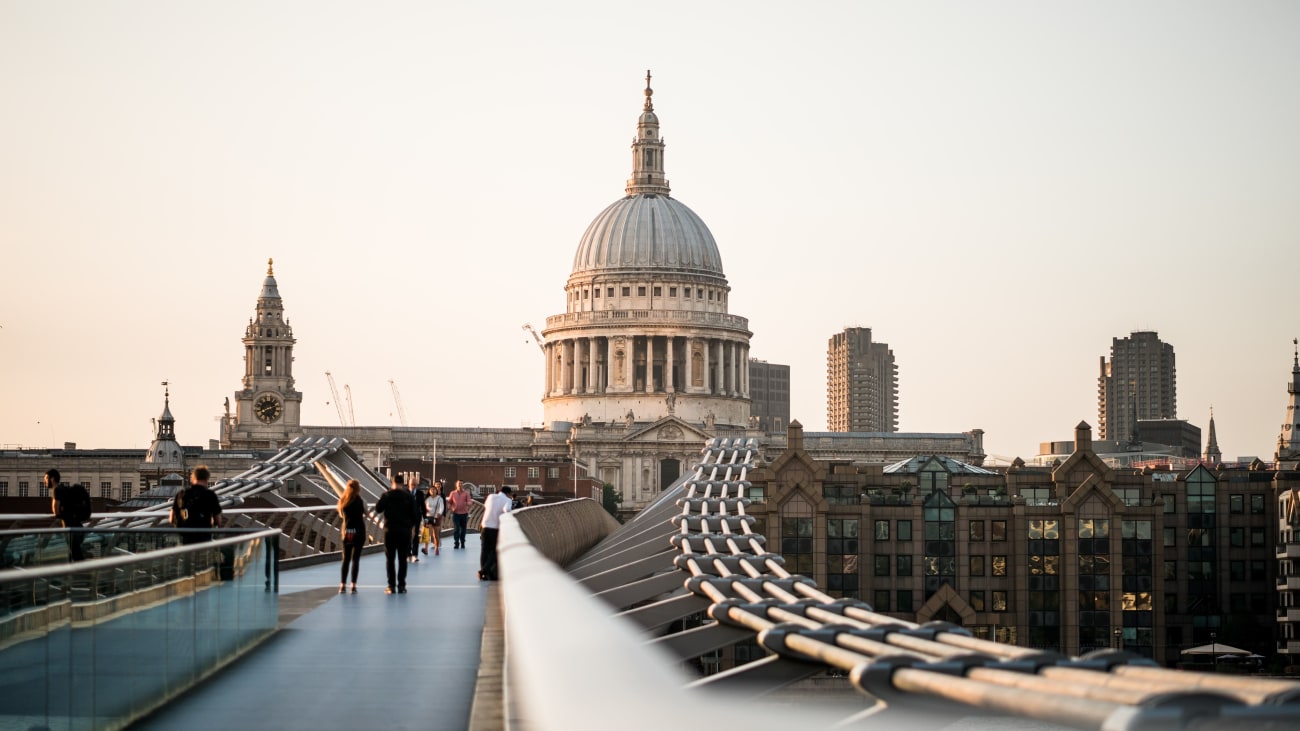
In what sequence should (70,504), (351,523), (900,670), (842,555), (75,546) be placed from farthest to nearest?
1. (842,555)
2. (351,523)
3. (70,504)
4. (75,546)
5. (900,670)

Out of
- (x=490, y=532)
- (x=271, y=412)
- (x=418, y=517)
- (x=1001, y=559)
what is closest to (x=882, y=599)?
(x=1001, y=559)

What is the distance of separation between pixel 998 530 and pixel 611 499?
8501 centimetres

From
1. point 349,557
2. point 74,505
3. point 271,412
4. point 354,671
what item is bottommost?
point 354,671

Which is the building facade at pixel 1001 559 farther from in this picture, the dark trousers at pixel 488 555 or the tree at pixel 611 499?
the tree at pixel 611 499

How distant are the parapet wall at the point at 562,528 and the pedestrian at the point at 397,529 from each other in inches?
68.1

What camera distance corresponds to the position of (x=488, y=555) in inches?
1120

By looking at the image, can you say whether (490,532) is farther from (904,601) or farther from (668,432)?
(668,432)

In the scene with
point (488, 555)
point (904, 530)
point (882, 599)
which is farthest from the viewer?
point (904, 530)

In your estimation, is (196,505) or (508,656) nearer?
(508,656)

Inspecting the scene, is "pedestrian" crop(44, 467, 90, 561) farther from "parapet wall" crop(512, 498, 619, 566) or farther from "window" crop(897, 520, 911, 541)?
"window" crop(897, 520, 911, 541)

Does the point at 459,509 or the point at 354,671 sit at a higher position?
the point at 459,509

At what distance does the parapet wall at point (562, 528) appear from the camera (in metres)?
33.8

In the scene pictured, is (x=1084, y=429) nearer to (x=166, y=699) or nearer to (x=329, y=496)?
(x=329, y=496)

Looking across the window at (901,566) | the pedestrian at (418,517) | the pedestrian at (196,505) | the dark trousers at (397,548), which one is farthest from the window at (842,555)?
the pedestrian at (196,505)
